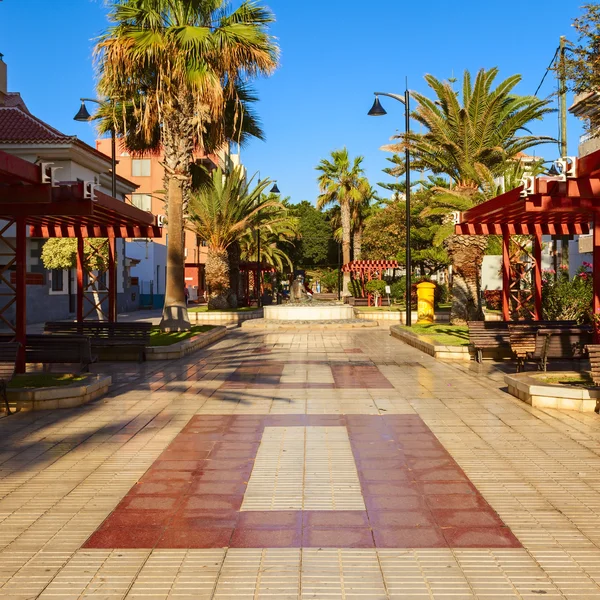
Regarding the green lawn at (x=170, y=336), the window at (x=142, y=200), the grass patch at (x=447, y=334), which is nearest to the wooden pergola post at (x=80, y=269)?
the green lawn at (x=170, y=336)

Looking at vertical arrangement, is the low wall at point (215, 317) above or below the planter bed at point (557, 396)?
above

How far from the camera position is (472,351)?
1639cm

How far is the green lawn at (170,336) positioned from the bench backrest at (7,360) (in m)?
8.06

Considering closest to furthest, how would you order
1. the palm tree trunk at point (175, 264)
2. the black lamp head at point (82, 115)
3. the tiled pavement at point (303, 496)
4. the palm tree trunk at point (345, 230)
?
the tiled pavement at point (303, 496) < the palm tree trunk at point (175, 264) < the black lamp head at point (82, 115) < the palm tree trunk at point (345, 230)

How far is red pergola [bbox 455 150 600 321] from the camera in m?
10.5

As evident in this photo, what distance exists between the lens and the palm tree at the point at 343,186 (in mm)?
60969

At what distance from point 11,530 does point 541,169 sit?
23.8 meters

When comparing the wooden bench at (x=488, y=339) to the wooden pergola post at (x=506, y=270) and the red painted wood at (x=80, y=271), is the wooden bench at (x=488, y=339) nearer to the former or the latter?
the wooden pergola post at (x=506, y=270)

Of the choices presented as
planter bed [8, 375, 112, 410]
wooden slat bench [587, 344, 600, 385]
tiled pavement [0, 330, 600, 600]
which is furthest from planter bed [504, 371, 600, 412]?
planter bed [8, 375, 112, 410]

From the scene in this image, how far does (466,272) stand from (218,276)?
1440 cm

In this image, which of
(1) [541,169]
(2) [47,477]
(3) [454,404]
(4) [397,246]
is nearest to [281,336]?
(1) [541,169]

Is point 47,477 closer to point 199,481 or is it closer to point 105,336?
point 199,481

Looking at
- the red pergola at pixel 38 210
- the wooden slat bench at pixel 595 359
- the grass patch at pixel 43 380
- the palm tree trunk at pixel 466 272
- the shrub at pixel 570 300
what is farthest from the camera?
the palm tree trunk at pixel 466 272

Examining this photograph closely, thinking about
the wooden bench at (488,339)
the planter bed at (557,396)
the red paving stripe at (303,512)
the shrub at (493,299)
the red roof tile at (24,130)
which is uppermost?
the red roof tile at (24,130)
